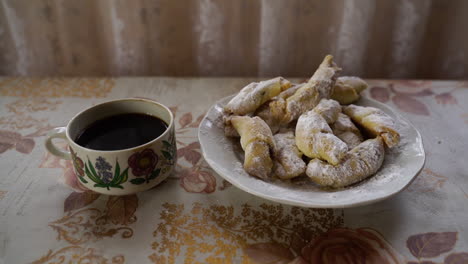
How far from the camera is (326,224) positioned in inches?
22.1

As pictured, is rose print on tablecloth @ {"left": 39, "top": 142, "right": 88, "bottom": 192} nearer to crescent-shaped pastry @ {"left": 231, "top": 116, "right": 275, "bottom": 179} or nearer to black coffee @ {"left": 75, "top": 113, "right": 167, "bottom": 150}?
black coffee @ {"left": 75, "top": 113, "right": 167, "bottom": 150}

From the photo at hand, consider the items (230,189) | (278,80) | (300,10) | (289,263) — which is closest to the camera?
(289,263)

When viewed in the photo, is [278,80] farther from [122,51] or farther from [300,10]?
[122,51]

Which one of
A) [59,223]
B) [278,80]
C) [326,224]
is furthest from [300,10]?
[59,223]

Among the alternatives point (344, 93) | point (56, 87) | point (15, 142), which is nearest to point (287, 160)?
point (344, 93)

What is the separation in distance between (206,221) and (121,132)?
0.69ft

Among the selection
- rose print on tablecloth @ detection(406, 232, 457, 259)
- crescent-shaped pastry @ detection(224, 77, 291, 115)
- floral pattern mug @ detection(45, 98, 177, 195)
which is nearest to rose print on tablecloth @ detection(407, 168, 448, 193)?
rose print on tablecloth @ detection(406, 232, 457, 259)

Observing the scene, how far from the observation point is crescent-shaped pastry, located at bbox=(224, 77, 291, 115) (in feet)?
2.31

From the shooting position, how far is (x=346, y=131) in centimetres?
67

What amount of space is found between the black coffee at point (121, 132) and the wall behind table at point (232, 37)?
64cm

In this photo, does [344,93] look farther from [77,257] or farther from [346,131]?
[77,257]

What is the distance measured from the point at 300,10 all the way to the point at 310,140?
2.33 ft

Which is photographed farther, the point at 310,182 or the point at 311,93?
the point at 311,93

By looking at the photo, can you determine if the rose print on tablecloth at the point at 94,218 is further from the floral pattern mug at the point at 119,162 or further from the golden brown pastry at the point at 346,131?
the golden brown pastry at the point at 346,131
